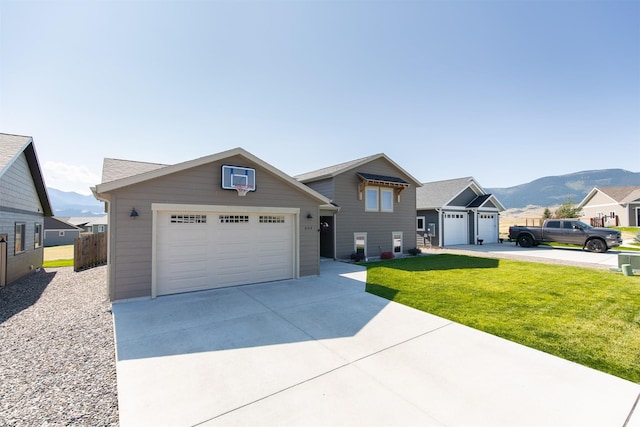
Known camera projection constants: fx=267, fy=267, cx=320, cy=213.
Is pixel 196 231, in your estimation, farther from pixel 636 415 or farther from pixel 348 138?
pixel 348 138

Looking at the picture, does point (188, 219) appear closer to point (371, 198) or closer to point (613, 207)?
point (371, 198)

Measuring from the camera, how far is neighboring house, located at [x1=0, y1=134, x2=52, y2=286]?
873 cm

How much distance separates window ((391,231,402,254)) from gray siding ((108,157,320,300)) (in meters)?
9.48

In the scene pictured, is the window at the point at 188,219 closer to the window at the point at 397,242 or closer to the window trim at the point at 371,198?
the window trim at the point at 371,198

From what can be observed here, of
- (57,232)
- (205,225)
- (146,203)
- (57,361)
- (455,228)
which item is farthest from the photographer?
(57,232)

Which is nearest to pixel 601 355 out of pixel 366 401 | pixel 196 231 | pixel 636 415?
pixel 636 415

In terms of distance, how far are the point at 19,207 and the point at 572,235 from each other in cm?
2835

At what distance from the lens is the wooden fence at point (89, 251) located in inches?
467

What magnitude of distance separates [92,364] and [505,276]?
11.6m

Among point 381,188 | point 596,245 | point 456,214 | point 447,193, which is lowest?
point 596,245

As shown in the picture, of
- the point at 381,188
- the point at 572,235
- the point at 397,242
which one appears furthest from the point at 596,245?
the point at 381,188

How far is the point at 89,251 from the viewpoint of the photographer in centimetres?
1241

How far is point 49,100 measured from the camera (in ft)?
31.9

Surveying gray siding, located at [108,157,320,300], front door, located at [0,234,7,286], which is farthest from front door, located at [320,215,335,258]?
front door, located at [0,234,7,286]
